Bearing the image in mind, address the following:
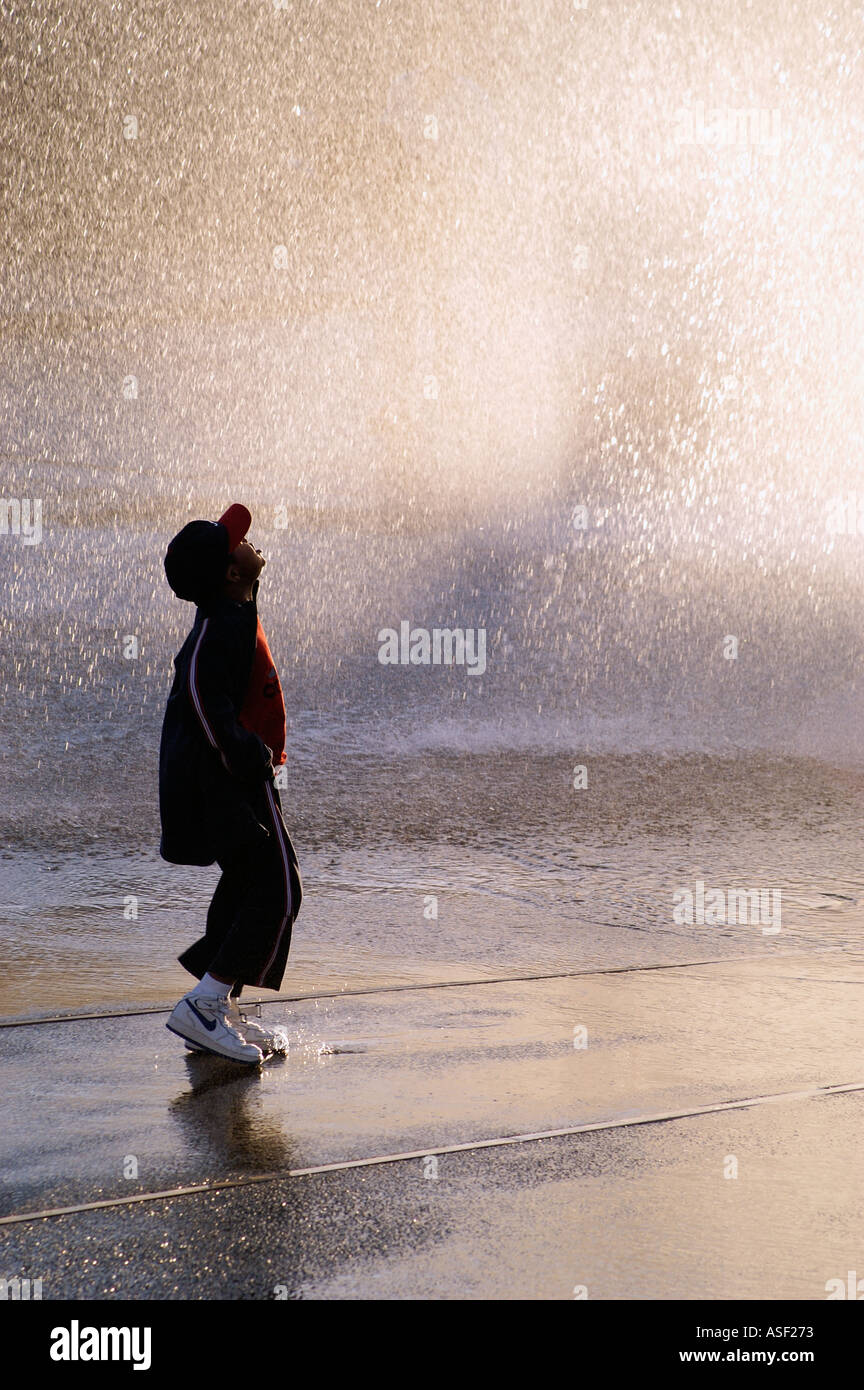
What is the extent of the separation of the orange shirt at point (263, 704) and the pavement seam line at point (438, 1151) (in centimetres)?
124

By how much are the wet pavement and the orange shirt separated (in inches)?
36.3

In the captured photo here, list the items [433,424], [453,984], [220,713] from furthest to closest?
[433,424], [453,984], [220,713]

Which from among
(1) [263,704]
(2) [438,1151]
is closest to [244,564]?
(1) [263,704]

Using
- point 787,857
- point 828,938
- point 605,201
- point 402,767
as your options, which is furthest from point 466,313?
point 828,938

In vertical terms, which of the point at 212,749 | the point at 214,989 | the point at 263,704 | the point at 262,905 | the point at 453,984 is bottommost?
the point at 453,984

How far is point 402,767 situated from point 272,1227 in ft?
25.5

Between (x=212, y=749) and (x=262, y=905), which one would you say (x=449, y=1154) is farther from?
(x=212, y=749)

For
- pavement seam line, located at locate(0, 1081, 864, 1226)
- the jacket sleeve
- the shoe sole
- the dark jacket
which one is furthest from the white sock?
pavement seam line, located at locate(0, 1081, 864, 1226)

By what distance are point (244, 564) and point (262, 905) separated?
97 centimetres

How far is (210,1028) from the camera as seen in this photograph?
4090 millimetres

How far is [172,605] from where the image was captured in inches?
696

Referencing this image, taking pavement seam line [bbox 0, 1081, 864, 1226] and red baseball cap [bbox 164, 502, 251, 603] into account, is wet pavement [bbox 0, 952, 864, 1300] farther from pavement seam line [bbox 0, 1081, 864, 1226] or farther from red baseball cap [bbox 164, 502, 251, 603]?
red baseball cap [bbox 164, 502, 251, 603]

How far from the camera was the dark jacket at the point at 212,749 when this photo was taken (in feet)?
13.2

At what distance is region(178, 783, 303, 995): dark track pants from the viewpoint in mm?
4121
